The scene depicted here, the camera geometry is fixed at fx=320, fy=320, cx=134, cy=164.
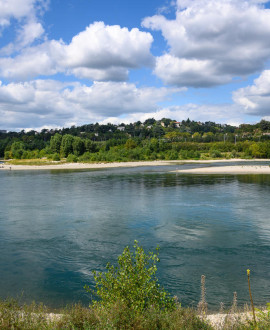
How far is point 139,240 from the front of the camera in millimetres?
18844

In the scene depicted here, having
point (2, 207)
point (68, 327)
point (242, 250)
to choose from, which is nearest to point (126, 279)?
point (68, 327)

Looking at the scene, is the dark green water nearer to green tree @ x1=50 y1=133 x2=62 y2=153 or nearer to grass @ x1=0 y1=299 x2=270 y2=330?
grass @ x1=0 y1=299 x2=270 y2=330

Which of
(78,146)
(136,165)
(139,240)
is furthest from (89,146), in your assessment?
(139,240)

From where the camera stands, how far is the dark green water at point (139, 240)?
12.8 metres

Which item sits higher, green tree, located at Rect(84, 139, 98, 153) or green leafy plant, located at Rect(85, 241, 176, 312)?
green tree, located at Rect(84, 139, 98, 153)

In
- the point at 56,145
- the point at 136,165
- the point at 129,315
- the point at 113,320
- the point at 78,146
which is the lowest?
the point at 129,315

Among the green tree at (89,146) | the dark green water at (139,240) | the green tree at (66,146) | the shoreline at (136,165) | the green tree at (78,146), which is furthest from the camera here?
the green tree at (89,146)

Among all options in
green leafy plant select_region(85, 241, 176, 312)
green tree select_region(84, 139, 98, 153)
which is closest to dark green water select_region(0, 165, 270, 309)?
green leafy plant select_region(85, 241, 176, 312)

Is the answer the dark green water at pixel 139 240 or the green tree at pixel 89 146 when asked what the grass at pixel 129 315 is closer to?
the dark green water at pixel 139 240

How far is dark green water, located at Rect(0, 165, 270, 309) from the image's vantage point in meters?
12.8

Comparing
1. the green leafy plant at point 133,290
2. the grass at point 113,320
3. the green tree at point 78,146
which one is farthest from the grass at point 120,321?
the green tree at point 78,146

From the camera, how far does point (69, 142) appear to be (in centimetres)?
13512

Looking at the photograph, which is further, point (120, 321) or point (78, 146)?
point (78, 146)

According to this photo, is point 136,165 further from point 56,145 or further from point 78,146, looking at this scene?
point 56,145
